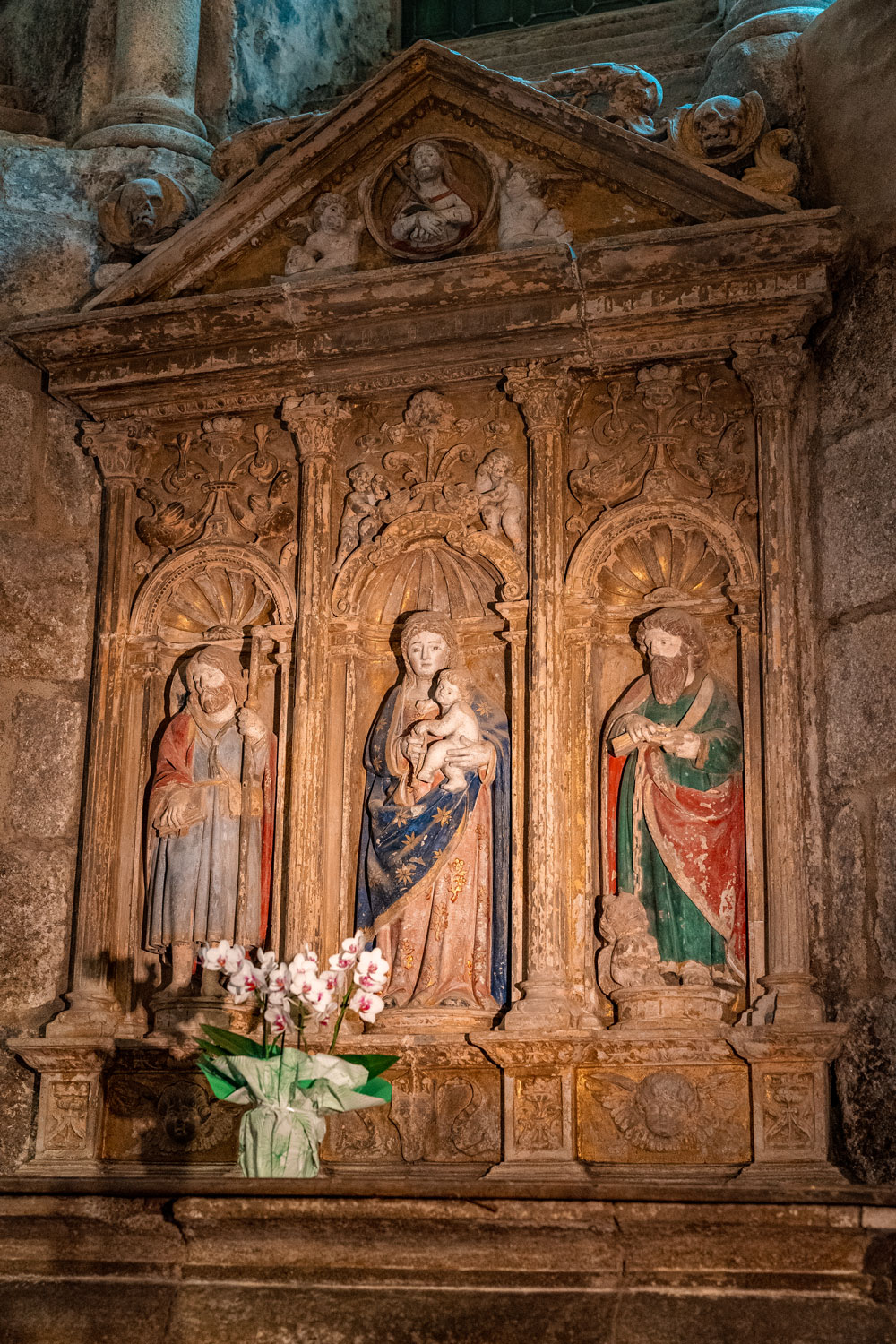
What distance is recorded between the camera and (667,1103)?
6.09 meters

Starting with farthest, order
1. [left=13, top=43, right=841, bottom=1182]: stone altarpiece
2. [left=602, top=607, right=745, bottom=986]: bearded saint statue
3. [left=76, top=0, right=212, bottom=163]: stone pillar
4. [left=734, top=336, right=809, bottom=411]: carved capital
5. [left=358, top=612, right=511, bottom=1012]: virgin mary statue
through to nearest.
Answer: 1. [left=76, top=0, right=212, bottom=163]: stone pillar
2. [left=734, top=336, right=809, bottom=411]: carved capital
3. [left=358, top=612, right=511, bottom=1012]: virgin mary statue
4. [left=602, top=607, right=745, bottom=986]: bearded saint statue
5. [left=13, top=43, right=841, bottom=1182]: stone altarpiece

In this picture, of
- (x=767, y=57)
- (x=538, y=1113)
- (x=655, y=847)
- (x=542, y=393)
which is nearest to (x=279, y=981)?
(x=538, y=1113)

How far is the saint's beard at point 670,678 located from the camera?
655cm

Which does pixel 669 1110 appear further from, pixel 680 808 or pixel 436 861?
pixel 436 861

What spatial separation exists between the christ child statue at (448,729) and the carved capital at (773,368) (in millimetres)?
1520

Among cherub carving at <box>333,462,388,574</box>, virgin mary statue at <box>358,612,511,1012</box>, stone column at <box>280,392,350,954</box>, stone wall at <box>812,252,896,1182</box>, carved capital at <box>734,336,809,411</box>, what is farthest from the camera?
cherub carving at <box>333,462,388,574</box>

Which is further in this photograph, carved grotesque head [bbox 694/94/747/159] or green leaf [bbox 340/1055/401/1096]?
carved grotesque head [bbox 694/94/747/159]

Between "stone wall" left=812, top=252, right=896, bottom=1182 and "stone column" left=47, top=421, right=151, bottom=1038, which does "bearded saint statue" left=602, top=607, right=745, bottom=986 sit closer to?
"stone wall" left=812, top=252, right=896, bottom=1182

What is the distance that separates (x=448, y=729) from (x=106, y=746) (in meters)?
1.34

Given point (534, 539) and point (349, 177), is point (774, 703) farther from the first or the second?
point (349, 177)

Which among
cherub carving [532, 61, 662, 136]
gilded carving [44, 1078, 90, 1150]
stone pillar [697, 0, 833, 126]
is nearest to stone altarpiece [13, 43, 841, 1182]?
gilded carving [44, 1078, 90, 1150]

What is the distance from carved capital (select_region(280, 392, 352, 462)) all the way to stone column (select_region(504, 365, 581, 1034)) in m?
0.71

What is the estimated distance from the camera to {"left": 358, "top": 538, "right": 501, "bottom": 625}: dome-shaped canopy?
697 cm

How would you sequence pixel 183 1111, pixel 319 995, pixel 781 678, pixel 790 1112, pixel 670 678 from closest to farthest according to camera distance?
pixel 319 995, pixel 790 1112, pixel 781 678, pixel 183 1111, pixel 670 678
